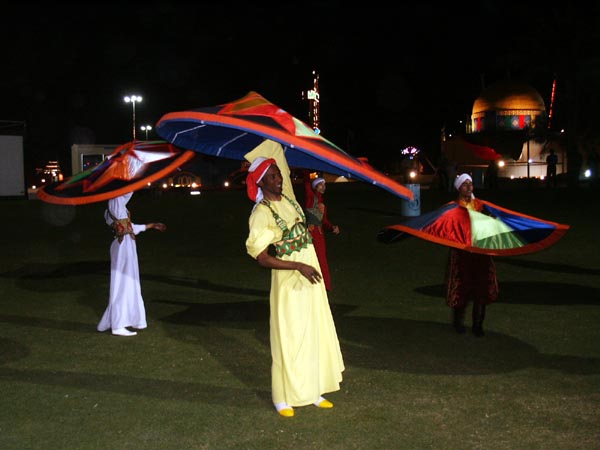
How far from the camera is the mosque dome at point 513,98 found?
69938 mm

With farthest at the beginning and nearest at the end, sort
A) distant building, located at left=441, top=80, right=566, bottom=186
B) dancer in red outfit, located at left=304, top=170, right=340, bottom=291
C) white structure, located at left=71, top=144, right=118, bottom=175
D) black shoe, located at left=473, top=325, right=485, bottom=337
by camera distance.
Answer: distant building, located at left=441, top=80, right=566, bottom=186, white structure, located at left=71, top=144, right=118, bottom=175, dancer in red outfit, located at left=304, top=170, right=340, bottom=291, black shoe, located at left=473, top=325, right=485, bottom=337

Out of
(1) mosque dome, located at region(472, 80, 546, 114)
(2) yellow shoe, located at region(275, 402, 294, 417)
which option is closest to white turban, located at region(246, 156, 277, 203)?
(2) yellow shoe, located at region(275, 402, 294, 417)

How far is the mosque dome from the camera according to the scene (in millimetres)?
69938

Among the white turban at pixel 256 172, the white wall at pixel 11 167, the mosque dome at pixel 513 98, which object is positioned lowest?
the white turban at pixel 256 172

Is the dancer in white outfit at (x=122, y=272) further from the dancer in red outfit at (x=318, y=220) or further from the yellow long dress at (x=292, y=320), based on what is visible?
the yellow long dress at (x=292, y=320)

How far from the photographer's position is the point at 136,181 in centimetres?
732

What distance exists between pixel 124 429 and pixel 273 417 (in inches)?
44.8

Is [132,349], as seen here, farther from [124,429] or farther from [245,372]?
[124,429]

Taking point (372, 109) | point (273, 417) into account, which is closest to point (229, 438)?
point (273, 417)

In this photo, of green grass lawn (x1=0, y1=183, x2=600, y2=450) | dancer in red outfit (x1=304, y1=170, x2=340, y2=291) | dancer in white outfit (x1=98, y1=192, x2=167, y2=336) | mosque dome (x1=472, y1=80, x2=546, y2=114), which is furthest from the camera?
mosque dome (x1=472, y1=80, x2=546, y2=114)

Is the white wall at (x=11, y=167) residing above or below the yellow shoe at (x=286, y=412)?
above

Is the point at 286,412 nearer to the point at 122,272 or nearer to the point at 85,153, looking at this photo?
the point at 122,272

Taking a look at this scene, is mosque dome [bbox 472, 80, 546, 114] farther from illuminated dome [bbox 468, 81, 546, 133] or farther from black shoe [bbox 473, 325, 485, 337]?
black shoe [bbox 473, 325, 485, 337]

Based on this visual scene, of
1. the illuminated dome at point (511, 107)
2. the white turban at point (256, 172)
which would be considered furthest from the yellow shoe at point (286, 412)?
the illuminated dome at point (511, 107)
